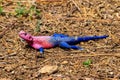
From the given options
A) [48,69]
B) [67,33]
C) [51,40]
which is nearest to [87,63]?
[48,69]

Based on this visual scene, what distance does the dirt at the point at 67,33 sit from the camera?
4066mm

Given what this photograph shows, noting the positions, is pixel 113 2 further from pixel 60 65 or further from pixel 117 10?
pixel 60 65

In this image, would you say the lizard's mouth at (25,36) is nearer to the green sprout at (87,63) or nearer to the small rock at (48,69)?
the small rock at (48,69)

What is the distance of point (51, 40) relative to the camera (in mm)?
4555

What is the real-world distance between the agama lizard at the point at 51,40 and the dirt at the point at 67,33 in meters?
0.06

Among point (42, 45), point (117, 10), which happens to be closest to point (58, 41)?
point (42, 45)

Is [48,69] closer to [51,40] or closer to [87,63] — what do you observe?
[87,63]


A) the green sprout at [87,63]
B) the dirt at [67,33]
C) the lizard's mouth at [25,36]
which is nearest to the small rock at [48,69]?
the dirt at [67,33]

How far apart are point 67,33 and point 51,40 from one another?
35 cm

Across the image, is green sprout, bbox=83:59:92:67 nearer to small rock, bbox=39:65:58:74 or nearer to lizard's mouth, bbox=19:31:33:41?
small rock, bbox=39:65:58:74

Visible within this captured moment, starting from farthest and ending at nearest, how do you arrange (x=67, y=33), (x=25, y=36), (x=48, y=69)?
(x=67, y=33)
(x=25, y=36)
(x=48, y=69)

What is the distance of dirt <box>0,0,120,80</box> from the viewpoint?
4.07m

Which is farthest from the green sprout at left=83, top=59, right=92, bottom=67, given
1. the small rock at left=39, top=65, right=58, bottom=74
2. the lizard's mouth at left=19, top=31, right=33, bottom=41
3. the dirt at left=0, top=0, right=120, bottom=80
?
the lizard's mouth at left=19, top=31, right=33, bottom=41

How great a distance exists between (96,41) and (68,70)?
73cm
